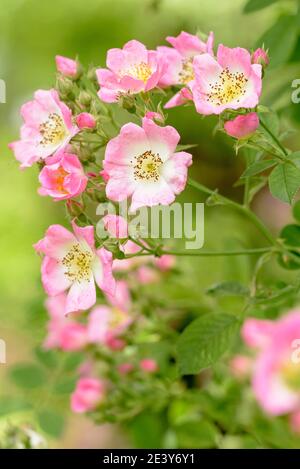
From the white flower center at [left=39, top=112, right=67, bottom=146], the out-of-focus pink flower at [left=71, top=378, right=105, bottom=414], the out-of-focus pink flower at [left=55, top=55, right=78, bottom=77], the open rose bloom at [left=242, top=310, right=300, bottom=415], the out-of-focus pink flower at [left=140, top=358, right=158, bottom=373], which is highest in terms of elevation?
the out-of-focus pink flower at [left=55, top=55, right=78, bottom=77]

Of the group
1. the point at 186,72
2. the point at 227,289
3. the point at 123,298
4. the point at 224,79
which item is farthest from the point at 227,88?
the point at 123,298

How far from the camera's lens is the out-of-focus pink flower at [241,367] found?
3.14 feet

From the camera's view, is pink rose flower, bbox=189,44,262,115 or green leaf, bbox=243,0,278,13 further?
green leaf, bbox=243,0,278,13

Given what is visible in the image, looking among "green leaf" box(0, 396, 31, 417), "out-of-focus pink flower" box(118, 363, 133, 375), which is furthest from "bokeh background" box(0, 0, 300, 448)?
"out-of-focus pink flower" box(118, 363, 133, 375)

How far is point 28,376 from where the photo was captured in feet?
3.28

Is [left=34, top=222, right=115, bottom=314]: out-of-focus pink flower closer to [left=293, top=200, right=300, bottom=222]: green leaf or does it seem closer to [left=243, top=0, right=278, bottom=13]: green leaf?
[left=293, top=200, right=300, bottom=222]: green leaf

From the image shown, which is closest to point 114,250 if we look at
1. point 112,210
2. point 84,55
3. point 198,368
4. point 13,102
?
point 112,210

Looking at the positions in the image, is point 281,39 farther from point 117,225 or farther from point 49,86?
point 49,86

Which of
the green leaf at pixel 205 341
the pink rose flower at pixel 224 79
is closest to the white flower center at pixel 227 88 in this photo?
the pink rose flower at pixel 224 79

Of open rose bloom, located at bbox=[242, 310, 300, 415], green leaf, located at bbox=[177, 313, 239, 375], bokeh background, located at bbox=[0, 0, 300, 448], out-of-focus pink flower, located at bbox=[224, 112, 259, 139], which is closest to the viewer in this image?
open rose bloom, located at bbox=[242, 310, 300, 415]

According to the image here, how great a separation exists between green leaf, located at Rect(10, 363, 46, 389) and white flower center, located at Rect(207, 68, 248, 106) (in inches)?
21.5

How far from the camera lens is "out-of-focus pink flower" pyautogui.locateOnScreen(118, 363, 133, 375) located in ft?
3.07

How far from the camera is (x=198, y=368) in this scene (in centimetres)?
66

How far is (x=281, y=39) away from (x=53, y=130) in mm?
304
